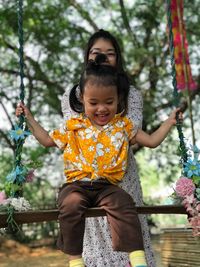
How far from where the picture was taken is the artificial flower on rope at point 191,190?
235 cm

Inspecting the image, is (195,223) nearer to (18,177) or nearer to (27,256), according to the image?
(18,177)

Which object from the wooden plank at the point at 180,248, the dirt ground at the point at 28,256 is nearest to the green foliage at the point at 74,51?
the dirt ground at the point at 28,256

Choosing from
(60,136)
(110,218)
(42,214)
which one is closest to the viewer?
(110,218)

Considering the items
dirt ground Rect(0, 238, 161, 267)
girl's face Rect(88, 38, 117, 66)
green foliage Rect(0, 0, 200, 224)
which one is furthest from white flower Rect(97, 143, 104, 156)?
green foliage Rect(0, 0, 200, 224)

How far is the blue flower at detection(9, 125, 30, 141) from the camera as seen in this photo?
2.46 m

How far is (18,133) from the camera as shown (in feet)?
8.11

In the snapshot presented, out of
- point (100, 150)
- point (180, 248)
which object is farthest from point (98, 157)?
point (180, 248)

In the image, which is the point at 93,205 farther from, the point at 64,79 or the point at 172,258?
the point at 64,79

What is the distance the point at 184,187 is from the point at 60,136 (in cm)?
65

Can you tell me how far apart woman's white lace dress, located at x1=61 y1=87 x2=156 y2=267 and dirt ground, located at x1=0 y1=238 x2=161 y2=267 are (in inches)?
176

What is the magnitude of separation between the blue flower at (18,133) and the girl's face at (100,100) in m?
0.41

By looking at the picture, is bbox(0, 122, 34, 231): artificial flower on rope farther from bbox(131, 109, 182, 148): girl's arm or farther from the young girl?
bbox(131, 109, 182, 148): girl's arm

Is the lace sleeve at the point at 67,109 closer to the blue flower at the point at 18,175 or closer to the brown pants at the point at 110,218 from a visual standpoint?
the blue flower at the point at 18,175

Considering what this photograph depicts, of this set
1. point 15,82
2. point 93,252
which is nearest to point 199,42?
point 15,82
